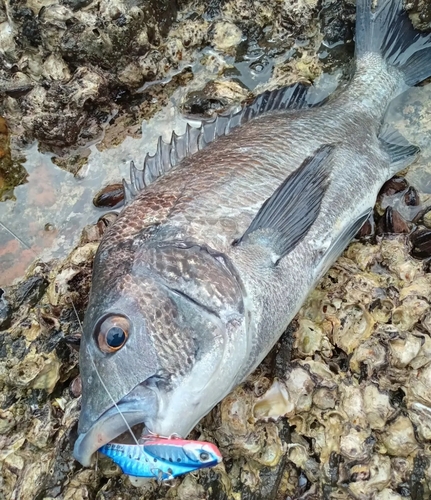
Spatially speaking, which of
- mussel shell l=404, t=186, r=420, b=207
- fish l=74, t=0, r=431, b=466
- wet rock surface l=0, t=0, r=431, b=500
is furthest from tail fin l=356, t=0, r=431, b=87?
mussel shell l=404, t=186, r=420, b=207

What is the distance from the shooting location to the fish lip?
176 cm

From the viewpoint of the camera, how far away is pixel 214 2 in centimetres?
349

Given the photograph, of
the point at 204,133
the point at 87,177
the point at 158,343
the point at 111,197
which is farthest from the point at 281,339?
the point at 87,177

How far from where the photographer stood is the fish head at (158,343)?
179 centimetres

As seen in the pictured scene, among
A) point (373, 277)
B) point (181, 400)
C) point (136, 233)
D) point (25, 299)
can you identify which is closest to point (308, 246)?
point (373, 277)

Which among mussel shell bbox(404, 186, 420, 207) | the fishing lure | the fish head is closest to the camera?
the fishing lure

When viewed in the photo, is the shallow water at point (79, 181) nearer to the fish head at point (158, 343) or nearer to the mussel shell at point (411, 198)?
the mussel shell at point (411, 198)

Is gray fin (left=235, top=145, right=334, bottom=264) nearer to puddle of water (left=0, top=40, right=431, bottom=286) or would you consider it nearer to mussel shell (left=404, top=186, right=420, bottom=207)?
mussel shell (left=404, top=186, right=420, bottom=207)

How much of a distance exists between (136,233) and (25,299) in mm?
996

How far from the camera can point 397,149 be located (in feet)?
9.77

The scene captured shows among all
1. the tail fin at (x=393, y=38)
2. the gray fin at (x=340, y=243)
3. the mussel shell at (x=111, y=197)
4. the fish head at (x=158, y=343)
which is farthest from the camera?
the tail fin at (x=393, y=38)

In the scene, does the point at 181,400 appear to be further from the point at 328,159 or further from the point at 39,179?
the point at 39,179

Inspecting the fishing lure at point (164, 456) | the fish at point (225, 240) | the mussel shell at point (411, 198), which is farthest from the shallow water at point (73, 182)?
the fishing lure at point (164, 456)

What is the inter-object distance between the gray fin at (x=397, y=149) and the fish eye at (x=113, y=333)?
1933 millimetres
